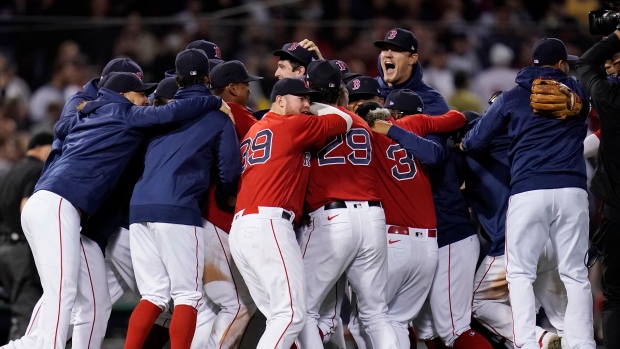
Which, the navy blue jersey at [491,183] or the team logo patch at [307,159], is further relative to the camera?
the navy blue jersey at [491,183]

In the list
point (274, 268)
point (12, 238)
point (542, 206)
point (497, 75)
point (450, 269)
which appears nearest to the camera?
point (274, 268)

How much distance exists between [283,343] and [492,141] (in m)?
2.30

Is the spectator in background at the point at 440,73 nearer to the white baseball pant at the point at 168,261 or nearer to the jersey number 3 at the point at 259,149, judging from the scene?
the jersey number 3 at the point at 259,149

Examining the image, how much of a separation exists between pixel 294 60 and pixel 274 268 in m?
1.97

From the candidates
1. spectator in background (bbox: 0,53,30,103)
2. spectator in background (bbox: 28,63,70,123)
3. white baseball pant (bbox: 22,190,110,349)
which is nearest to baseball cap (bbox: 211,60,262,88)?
Result: white baseball pant (bbox: 22,190,110,349)

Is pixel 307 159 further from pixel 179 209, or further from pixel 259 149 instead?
pixel 179 209

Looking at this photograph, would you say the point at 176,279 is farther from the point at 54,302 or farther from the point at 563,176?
the point at 563,176

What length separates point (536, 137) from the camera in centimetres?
660

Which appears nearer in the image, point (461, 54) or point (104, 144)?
point (104, 144)

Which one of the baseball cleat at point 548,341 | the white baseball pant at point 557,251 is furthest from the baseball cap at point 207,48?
the baseball cleat at point 548,341

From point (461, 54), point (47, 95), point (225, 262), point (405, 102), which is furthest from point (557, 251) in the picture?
point (47, 95)

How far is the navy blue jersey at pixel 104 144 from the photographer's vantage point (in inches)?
246

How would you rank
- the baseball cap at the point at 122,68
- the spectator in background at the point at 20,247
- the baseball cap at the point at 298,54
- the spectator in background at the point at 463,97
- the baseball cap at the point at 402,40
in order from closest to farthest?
the baseball cap at the point at 122,68, the baseball cap at the point at 298,54, the baseball cap at the point at 402,40, the spectator in background at the point at 20,247, the spectator in background at the point at 463,97

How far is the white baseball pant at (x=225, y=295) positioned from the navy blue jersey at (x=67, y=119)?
1227 mm
